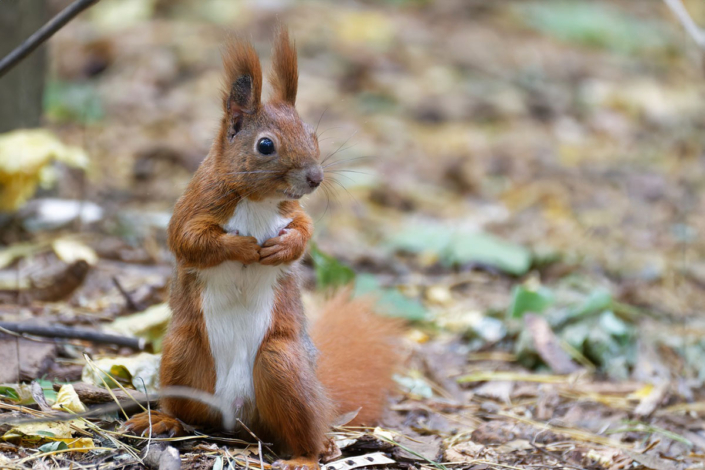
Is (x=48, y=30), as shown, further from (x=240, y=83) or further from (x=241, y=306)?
(x=241, y=306)

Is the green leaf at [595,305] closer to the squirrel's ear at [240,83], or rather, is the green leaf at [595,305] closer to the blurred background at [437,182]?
the blurred background at [437,182]

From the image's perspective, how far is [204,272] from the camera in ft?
7.88

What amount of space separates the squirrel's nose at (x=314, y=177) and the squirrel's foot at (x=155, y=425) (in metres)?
0.90

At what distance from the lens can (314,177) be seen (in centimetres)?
232

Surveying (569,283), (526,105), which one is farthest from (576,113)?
(569,283)

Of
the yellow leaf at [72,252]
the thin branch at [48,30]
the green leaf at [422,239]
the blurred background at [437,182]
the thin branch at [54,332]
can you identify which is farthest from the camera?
the green leaf at [422,239]

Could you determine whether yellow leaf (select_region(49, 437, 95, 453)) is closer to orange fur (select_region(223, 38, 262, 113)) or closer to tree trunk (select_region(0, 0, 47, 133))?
orange fur (select_region(223, 38, 262, 113))

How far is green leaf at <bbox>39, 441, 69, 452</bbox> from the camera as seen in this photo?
2275 mm

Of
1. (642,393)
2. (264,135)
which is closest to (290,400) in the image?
(264,135)

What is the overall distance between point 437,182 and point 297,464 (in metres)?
4.73

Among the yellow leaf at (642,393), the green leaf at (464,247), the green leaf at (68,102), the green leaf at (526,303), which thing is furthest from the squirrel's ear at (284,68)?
the green leaf at (68,102)

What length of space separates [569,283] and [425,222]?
4.53 feet

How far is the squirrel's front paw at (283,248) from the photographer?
230 centimetres

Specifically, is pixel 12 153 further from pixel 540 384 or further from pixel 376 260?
pixel 540 384
